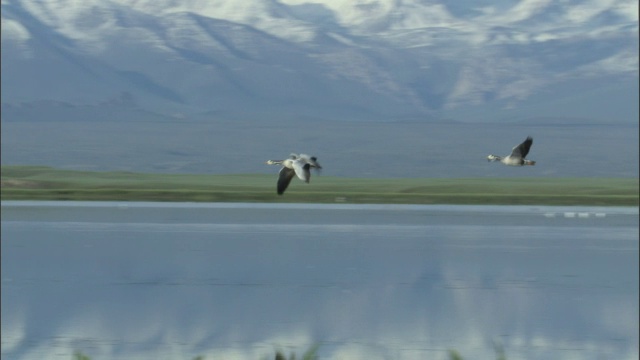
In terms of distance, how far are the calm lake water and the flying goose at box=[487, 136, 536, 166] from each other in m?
13.8

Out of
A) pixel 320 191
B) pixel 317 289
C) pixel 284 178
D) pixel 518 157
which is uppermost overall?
pixel 320 191

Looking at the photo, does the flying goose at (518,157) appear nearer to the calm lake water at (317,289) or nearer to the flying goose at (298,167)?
the flying goose at (298,167)

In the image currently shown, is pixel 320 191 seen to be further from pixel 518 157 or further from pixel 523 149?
pixel 518 157

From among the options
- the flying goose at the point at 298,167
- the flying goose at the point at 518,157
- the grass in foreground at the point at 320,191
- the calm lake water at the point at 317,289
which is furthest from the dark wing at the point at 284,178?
the grass in foreground at the point at 320,191

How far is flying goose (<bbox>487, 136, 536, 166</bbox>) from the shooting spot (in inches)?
588

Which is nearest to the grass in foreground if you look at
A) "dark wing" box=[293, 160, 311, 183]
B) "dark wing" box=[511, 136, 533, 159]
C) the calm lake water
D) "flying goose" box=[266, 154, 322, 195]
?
the calm lake water

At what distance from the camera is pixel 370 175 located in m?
130

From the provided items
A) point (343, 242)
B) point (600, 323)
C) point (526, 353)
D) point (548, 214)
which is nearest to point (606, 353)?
point (526, 353)

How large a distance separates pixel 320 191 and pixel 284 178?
256 feet

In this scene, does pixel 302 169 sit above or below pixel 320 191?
below

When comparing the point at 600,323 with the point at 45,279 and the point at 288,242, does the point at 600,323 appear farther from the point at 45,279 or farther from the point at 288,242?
the point at 288,242

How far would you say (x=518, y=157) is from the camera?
1530 centimetres

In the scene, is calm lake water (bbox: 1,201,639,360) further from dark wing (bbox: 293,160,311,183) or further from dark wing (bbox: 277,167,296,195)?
dark wing (bbox: 293,160,311,183)

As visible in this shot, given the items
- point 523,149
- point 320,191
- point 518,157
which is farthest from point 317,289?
point 320,191
